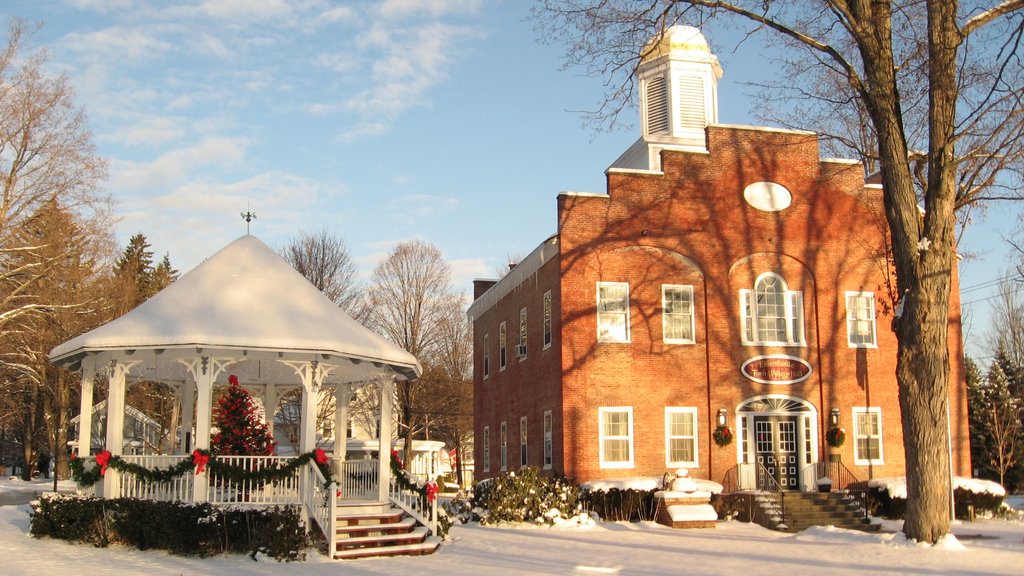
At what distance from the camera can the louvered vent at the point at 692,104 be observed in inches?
1281

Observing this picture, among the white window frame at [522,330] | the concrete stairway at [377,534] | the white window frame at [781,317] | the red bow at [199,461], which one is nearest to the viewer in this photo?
the concrete stairway at [377,534]

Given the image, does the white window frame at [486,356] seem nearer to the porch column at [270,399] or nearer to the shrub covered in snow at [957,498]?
the porch column at [270,399]

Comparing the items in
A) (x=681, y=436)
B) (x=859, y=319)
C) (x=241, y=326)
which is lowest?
(x=681, y=436)

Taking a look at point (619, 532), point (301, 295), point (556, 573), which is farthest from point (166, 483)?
point (619, 532)

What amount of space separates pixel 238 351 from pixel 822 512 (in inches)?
583

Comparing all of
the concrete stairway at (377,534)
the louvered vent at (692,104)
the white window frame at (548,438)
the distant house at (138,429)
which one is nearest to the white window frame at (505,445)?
the white window frame at (548,438)

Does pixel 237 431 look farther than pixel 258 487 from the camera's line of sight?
Yes

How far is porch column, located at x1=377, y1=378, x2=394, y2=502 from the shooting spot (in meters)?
19.0

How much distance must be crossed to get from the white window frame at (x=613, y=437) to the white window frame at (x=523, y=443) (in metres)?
4.25

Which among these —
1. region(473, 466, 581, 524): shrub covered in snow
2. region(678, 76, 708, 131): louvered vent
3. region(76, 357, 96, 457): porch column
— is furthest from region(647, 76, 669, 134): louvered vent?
region(76, 357, 96, 457): porch column

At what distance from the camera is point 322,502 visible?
56.7ft

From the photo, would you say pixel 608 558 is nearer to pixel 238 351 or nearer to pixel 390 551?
pixel 390 551

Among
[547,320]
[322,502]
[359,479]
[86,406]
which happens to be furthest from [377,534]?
[547,320]

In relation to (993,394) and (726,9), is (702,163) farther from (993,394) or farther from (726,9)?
(993,394)
